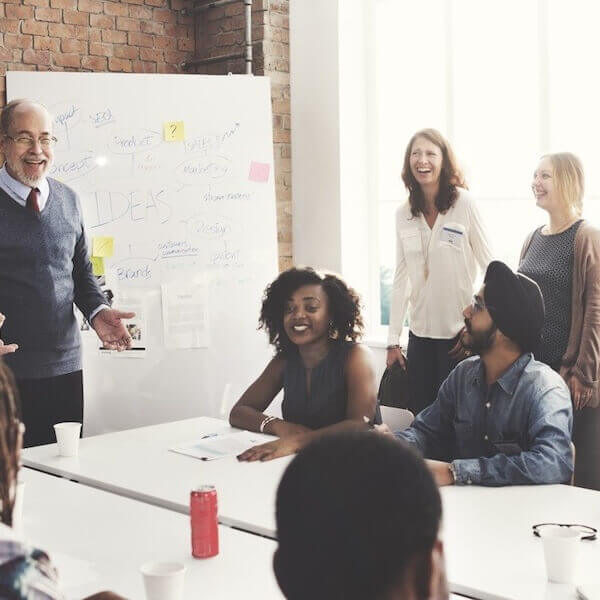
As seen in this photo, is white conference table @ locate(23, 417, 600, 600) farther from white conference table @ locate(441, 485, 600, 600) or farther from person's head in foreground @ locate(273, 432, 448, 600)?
person's head in foreground @ locate(273, 432, 448, 600)

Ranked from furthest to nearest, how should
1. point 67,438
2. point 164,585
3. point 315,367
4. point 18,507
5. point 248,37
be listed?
point 248,37
point 315,367
point 67,438
point 18,507
point 164,585

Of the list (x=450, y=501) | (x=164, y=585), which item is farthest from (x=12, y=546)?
(x=450, y=501)

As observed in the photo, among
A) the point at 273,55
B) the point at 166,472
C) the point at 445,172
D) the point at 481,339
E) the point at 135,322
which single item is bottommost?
the point at 166,472

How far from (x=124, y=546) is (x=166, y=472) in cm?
64

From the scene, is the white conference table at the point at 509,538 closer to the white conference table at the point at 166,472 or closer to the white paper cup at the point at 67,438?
the white conference table at the point at 166,472

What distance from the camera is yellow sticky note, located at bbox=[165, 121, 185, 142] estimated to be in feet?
15.1

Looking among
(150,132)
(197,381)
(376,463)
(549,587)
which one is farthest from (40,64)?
(376,463)

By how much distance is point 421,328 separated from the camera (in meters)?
4.30

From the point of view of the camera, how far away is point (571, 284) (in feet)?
12.1

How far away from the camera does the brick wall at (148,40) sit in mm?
4723

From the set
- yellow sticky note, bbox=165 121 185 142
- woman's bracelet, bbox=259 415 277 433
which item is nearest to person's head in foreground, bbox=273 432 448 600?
woman's bracelet, bbox=259 415 277 433

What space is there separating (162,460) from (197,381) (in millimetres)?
1971

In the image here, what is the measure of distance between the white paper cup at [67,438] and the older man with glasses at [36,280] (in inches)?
27.1

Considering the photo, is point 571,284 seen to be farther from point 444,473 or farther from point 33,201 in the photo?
point 33,201
